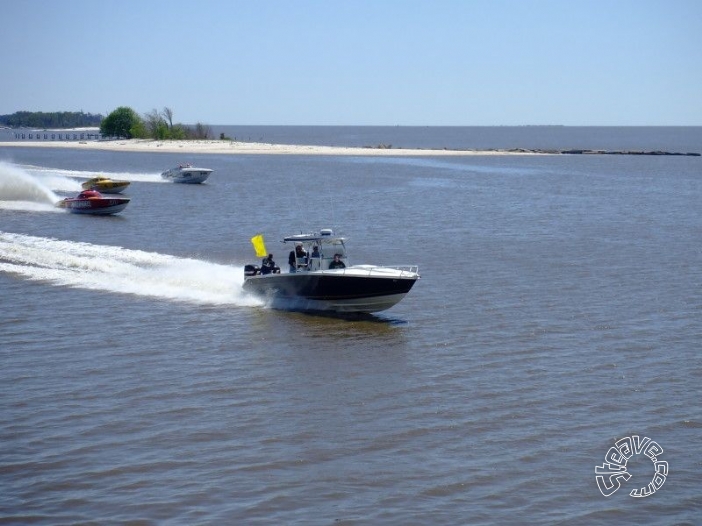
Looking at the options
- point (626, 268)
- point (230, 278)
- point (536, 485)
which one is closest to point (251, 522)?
point (536, 485)

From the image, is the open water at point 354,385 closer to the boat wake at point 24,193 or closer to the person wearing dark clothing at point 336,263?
the person wearing dark clothing at point 336,263

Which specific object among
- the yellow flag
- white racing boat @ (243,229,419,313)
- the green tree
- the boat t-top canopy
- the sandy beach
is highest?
the green tree

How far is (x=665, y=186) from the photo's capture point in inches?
3120

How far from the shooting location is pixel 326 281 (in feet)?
86.9

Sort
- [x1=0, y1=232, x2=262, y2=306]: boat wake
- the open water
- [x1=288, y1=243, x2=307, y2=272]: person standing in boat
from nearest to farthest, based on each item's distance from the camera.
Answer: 1. the open water
2. [x1=288, y1=243, x2=307, y2=272]: person standing in boat
3. [x1=0, y1=232, x2=262, y2=306]: boat wake

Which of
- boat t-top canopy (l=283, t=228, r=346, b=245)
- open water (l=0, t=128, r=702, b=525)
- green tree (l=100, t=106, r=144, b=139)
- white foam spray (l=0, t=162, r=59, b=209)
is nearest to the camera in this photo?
open water (l=0, t=128, r=702, b=525)

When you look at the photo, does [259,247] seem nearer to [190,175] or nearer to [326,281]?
[326,281]

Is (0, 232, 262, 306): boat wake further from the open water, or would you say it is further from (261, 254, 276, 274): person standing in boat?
(261, 254, 276, 274): person standing in boat

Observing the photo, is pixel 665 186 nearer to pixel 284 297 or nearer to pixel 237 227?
pixel 237 227

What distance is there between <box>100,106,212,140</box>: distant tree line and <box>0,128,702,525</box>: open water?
112619 millimetres

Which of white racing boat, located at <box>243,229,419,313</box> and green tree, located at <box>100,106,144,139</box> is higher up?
green tree, located at <box>100,106,144,139</box>

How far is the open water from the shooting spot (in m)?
14.5
